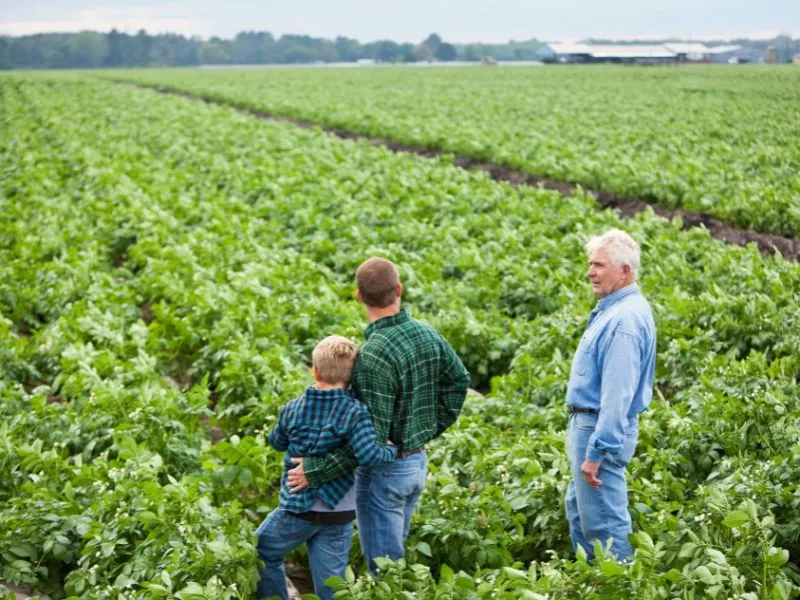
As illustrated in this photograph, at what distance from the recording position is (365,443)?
390 centimetres

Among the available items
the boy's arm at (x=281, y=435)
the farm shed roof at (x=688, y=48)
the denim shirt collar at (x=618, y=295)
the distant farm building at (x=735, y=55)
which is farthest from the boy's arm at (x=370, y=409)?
the farm shed roof at (x=688, y=48)

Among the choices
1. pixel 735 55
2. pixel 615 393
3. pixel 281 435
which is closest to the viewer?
pixel 615 393

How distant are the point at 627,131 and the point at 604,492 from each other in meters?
20.9

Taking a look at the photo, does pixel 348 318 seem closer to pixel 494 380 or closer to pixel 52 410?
pixel 494 380

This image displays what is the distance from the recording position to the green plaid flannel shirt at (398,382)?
13.2 ft

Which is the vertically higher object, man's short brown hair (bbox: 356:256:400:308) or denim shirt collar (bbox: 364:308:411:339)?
man's short brown hair (bbox: 356:256:400:308)

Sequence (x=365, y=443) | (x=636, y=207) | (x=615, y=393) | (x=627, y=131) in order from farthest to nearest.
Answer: (x=627, y=131) → (x=636, y=207) → (x=615, y=393) → (x=365, y=443)

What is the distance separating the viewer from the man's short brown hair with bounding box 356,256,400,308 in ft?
12.9

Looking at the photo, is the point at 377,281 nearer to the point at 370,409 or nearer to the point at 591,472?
the point at 370,409

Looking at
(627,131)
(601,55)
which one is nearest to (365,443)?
(627,131)

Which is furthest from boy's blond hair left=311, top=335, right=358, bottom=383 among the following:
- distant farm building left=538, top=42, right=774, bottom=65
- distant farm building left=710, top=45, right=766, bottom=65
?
distant farm building left=710, top=45, right=766, bottom=65

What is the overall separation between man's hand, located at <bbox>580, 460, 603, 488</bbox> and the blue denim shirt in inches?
1.6

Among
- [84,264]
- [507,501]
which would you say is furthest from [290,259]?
[507,501]

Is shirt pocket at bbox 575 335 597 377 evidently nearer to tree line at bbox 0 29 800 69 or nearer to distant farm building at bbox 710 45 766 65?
distant farm building at bbox 710 45 766 65
